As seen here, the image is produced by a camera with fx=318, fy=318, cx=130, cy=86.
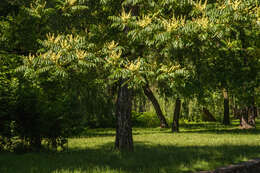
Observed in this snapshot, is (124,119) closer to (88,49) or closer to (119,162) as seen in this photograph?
(119,162)

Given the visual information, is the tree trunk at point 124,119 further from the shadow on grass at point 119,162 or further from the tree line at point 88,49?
the shadow on grass at point 119,162

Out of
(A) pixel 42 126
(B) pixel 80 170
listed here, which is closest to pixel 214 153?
(B) pixel 80 170

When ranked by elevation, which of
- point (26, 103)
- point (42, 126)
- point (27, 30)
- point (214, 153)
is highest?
point (27, 30)

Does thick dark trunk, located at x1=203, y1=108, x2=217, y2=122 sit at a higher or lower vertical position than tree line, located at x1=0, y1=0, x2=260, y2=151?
lower

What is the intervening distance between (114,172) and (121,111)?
428 cm

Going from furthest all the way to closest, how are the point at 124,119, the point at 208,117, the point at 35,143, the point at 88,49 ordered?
the point at 208,117 → the point at 35,143 → the point at 124,119 → the point at 88,49

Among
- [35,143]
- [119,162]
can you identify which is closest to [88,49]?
[119,162]

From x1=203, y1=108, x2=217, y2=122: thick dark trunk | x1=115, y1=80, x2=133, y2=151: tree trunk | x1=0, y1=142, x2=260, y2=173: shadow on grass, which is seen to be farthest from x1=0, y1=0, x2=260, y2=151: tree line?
x1=203, y1=108, x2=217, y2=122: thick dark trunk

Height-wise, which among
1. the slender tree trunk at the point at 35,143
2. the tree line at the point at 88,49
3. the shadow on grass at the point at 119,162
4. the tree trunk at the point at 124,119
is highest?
the tree line at the point at 88,49

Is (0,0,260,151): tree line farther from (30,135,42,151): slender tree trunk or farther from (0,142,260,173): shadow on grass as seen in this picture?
(0,142,260,173): shadow on grass

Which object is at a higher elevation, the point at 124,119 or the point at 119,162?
the point at 124,119

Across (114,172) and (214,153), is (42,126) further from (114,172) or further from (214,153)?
(214,153)

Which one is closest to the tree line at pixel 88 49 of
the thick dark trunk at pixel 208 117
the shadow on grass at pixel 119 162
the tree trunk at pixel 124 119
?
the tree trunk at pixel 124 119

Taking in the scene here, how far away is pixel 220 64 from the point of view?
22609 millimetres
